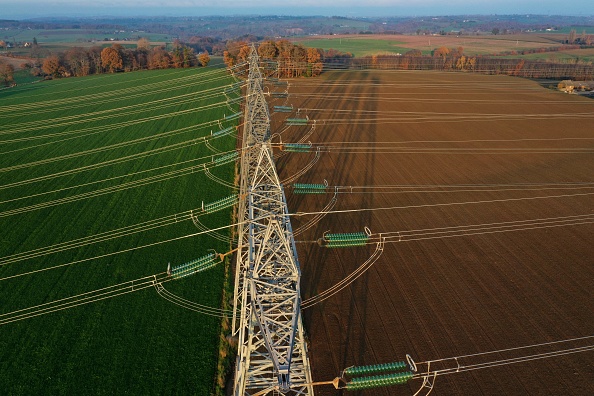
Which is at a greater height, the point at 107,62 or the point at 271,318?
the point at 107,62

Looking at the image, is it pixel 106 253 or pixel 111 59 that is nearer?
pixel 106 253

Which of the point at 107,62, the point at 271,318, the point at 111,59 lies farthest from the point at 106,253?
the point at 107,62

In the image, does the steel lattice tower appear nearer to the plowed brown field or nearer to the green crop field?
the plowed brown field

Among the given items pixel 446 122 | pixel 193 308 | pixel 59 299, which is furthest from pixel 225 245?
pixel 446 122

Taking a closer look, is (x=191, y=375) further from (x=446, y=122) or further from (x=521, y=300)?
(x=446, y=122)

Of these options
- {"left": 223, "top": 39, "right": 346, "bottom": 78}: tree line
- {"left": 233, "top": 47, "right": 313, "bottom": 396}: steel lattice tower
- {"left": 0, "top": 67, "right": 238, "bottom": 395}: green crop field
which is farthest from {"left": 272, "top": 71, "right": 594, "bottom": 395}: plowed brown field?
{"left": 223, "top": 39, "right": 346, "bottom": 78}: tree line

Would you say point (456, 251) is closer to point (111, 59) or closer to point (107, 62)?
point (111, 59)

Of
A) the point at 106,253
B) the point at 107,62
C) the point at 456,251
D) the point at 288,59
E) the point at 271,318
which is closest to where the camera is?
the point at 271,318
